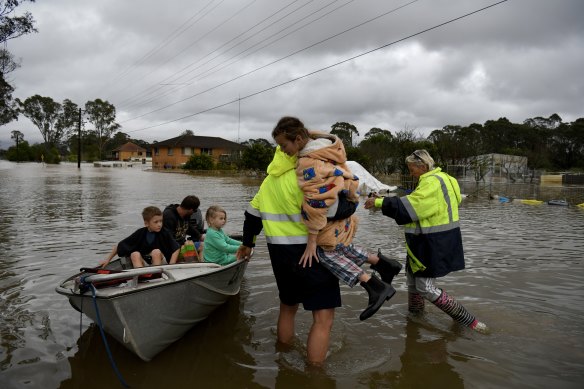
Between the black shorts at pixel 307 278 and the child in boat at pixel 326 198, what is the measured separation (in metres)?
0.07

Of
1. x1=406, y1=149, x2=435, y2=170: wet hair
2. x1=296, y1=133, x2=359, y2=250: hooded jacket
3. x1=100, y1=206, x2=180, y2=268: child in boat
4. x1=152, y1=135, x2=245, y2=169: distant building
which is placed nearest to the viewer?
x1=296, y1=133, x2=359, y2=250: hooded jacket

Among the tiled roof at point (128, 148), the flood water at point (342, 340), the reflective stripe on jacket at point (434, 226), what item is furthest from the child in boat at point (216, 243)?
the tiled roof at point (128, 148)

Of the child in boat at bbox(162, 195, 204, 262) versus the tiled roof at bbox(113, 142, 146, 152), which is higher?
the tiled roof at bbox(113, 142, 146, 152)

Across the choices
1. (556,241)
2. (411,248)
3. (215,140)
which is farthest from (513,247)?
(215,140)

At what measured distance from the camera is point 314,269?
3.44 metres

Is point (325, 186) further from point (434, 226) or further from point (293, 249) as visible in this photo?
point (434, 226)

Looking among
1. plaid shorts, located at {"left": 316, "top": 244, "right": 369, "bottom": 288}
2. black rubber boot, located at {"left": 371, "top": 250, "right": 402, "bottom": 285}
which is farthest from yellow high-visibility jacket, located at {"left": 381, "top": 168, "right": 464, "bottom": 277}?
plaid shorts, located at {"left": 316, "top": 244, "right": 369, "bottom": 288}

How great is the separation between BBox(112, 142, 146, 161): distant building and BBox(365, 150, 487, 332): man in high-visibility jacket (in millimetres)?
98138

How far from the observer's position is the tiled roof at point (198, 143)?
67312 millimetres

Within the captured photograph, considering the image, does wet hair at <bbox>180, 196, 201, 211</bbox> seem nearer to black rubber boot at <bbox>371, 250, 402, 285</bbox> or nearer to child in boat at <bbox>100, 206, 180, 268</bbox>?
child in boat at <bbox>100, 206, 180, 268</bbox>

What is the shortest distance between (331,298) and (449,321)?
2027 millimetres

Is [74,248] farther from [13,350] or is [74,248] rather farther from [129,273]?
[129,273]

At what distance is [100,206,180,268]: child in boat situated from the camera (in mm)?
5121

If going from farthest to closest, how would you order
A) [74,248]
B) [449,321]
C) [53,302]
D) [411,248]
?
[74,248] < [53,302] < [449,321] < [411,248]
